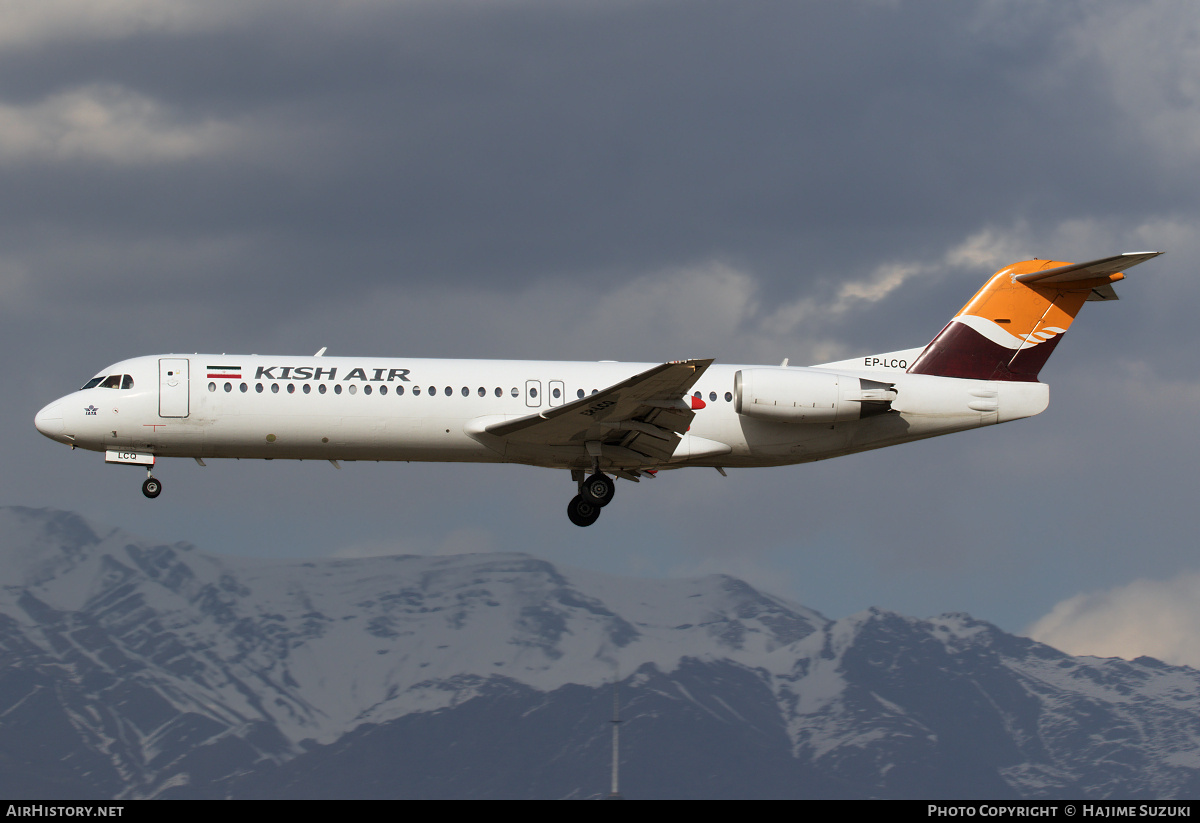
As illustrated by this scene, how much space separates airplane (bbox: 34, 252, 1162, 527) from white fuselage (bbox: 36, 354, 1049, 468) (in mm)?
32

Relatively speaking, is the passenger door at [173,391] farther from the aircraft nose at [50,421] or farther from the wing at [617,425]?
the wing at [617,425]

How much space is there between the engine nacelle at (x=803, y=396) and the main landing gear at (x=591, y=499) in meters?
3.79

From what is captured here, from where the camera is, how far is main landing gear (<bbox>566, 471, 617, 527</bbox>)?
3186 centimetres

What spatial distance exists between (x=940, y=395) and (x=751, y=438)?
4.78 m

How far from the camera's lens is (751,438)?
31.7 meters

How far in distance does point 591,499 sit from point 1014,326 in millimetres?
11425

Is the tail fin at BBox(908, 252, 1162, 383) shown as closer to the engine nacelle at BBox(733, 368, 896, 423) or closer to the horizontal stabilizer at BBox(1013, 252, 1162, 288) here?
the horizontal stabilizer at BBox(1013, 252, 1162, 288)

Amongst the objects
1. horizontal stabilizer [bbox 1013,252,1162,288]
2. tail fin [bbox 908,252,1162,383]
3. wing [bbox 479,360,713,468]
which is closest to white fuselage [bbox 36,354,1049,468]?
wing [bbox 479,360,713,468]

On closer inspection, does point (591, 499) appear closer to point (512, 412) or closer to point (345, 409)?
point (512, 412)

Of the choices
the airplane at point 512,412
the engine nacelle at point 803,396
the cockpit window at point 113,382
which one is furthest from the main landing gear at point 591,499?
the cockpit window at point 113,382

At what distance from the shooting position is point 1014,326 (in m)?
33.1

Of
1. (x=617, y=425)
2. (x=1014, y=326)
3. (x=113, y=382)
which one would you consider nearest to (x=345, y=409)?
(x=113, y=382)
